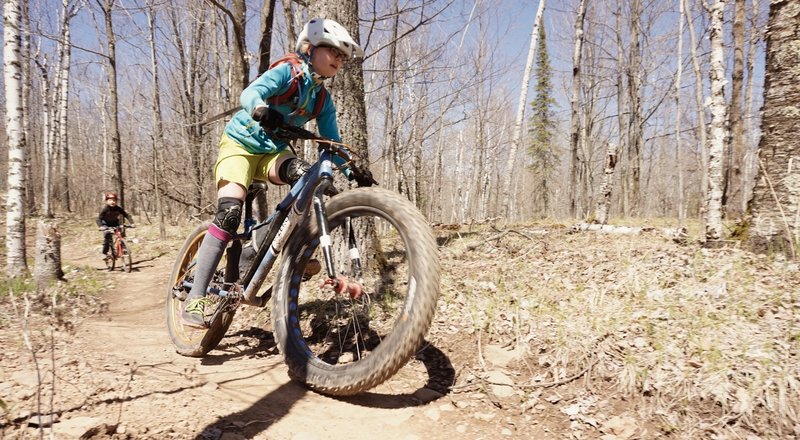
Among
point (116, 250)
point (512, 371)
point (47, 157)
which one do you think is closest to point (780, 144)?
point (512, 371)

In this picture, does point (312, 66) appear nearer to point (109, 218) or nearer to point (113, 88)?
point (109, 218)

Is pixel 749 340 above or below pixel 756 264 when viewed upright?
below

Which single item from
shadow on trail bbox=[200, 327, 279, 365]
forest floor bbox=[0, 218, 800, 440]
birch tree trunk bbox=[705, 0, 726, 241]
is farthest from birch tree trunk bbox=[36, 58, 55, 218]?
birch tree trunk bbox=[705, 0, 726, 241]

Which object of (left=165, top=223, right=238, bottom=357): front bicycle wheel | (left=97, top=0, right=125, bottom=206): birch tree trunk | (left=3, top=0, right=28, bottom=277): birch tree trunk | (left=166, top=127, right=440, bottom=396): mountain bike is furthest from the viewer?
(left=97, top=0, right=125, bottom=206): birch tree trunk

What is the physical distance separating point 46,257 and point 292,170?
5.32 m

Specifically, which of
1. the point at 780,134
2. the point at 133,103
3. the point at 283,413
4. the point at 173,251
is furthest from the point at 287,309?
the point at 133,103

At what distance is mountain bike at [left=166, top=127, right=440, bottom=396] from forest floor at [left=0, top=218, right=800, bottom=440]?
27cm

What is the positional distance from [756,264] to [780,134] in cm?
151

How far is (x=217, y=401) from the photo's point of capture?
259 cm

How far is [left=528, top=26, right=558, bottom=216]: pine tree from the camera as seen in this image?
34.5m

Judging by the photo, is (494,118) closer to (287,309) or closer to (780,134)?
(780,134)

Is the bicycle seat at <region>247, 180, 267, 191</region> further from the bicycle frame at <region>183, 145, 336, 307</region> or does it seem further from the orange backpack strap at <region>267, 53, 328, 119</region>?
the orange backpack strap at <region>267, 53, 328, 119</region>

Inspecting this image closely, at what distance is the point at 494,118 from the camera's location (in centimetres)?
2952

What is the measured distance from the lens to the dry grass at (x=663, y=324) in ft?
7.73
